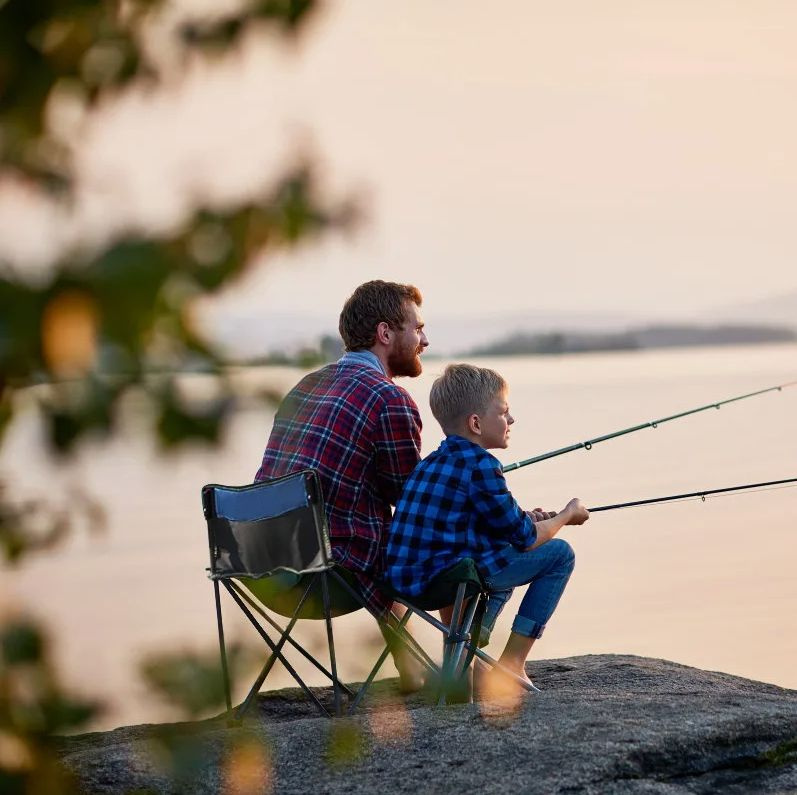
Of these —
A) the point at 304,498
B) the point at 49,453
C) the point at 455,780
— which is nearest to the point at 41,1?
the point at 49,453

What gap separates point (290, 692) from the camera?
4641 mm

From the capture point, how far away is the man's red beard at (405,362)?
4199 mm

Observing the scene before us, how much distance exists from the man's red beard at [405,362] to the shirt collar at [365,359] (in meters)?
0.05

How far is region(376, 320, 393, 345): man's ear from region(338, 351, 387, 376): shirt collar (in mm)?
50

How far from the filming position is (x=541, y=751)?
10.4 feet

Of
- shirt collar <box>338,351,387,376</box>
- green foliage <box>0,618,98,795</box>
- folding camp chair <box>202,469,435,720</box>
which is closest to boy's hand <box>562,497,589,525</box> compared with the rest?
folding camp chair <box>202,469,435,720</box>

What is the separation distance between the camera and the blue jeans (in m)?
3.93

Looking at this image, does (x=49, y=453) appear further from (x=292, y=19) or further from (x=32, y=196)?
(x=292, y=19)

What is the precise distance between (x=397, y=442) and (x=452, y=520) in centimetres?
35

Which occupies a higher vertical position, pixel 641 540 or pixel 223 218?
pixel 223 218

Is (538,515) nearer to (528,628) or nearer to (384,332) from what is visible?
(528,628)

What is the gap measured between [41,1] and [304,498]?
109 inches

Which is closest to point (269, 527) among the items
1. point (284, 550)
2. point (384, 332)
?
point (284, 550)

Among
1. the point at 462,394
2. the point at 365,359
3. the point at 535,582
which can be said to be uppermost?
the point at 365,359
